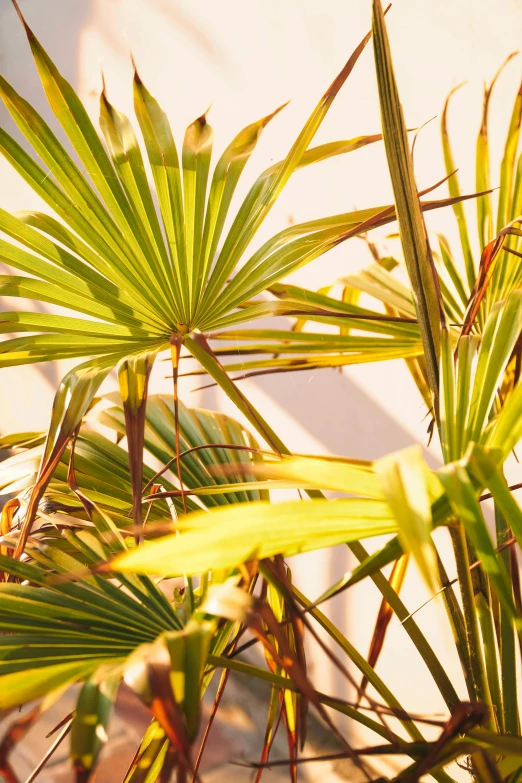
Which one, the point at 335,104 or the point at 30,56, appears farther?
the point at 30,56

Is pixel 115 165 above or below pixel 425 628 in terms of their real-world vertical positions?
above

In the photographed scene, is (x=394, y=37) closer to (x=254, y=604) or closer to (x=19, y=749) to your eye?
(x=254, y=604)

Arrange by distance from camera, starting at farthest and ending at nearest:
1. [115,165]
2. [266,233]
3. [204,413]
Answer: [266,233] < [204,413] < [115,165]

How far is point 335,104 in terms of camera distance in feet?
4.18

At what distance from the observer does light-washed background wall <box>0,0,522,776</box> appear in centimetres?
107

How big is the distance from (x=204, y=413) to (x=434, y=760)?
1.76ft

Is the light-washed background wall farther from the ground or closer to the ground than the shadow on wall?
closer to the ground

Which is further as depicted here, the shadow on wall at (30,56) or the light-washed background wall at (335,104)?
the shadow on wall at (30,56)

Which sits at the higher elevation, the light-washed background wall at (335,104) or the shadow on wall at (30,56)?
the shadow on wall at (30,56)

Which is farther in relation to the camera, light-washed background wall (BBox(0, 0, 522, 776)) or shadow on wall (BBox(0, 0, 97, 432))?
shadow on wall (BBox(0, 0, 97, 432))

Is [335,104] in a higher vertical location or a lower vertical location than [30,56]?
lower

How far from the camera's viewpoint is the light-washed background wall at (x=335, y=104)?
1071 millimetres

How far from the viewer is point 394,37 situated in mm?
1130

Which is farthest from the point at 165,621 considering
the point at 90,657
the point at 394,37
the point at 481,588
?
the point at 394,37
